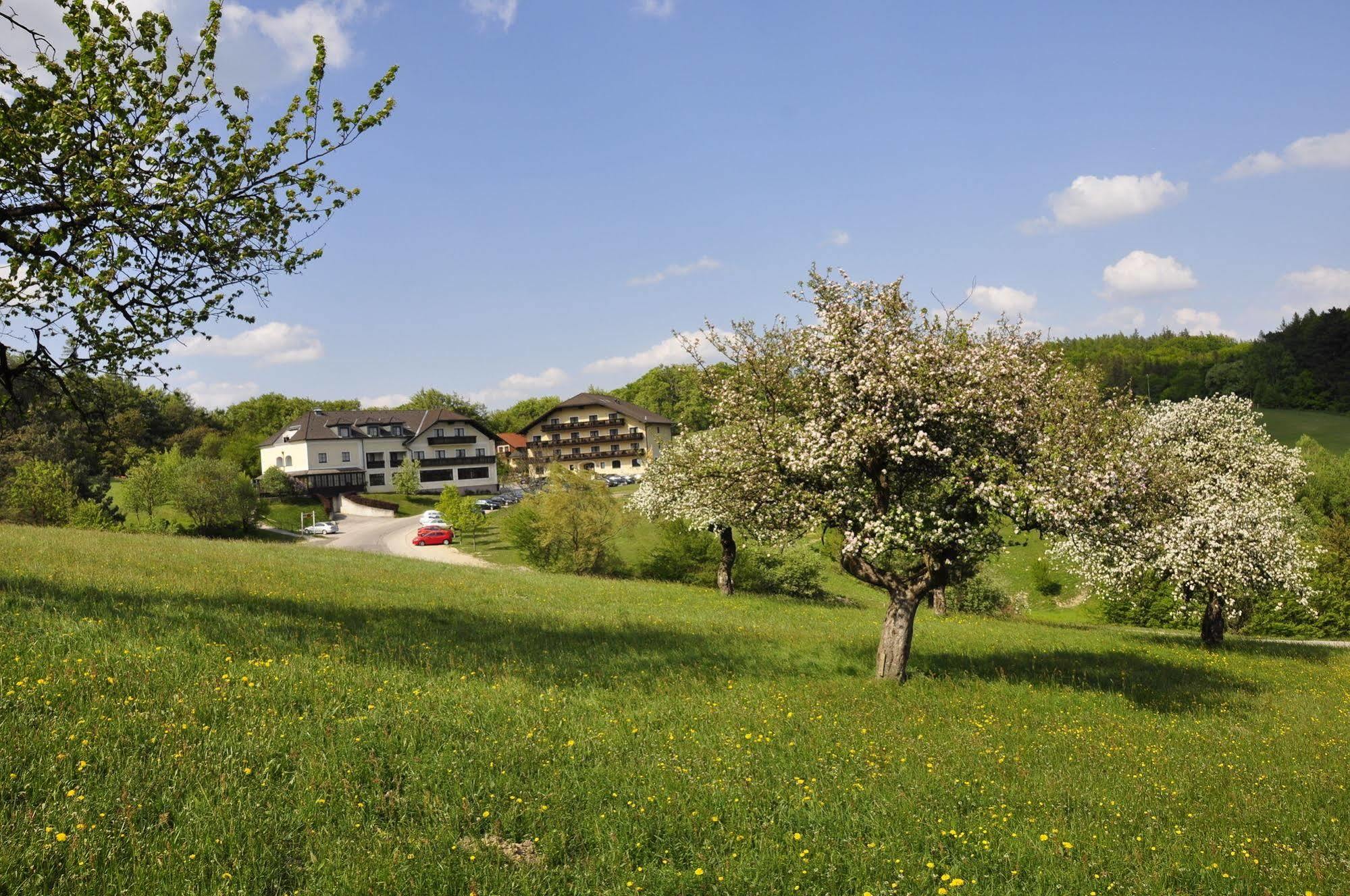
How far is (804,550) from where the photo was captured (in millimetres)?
42844

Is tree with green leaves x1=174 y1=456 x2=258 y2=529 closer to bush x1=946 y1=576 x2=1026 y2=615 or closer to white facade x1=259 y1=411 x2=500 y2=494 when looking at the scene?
white facade x1=259 y1=411 x2=500 y2=494

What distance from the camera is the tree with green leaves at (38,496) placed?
50406 mm

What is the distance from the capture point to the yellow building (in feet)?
411

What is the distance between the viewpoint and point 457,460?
10150 cm

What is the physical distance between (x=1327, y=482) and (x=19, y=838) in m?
75.5

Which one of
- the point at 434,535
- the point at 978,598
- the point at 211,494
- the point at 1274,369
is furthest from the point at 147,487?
the point at 1274,369

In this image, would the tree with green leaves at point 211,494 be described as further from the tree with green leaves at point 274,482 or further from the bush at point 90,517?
the tree with green leaves at point 274,482

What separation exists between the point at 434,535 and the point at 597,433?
2558 inches

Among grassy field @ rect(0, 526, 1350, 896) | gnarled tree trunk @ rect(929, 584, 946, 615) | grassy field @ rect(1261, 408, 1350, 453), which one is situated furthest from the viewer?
grassy field @ rect(1261, 408, 1350, 453)

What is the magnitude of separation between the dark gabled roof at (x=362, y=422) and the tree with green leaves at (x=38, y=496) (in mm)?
39451

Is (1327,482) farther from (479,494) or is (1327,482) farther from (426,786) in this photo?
(479,494)

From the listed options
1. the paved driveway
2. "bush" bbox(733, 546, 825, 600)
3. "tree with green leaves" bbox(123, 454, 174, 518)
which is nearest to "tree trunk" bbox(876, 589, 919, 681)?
"bush" bbox(733, 546, 825, 600)

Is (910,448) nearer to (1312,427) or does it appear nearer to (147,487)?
(147,487)

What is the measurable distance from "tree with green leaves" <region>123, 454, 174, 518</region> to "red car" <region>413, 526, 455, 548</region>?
65.8 feet
